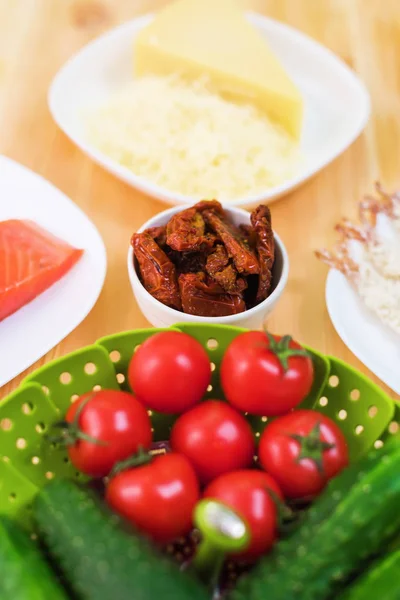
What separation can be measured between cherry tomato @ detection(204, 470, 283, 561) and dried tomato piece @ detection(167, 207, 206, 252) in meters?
0.45

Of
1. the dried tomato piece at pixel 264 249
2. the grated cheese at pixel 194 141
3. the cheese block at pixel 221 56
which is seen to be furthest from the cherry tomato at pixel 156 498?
the cheese block at pixel 221 56

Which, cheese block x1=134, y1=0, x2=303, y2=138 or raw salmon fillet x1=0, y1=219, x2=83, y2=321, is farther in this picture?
cheese block x1=134, y1=0, x2=303, y2=138

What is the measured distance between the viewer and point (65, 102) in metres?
1.73

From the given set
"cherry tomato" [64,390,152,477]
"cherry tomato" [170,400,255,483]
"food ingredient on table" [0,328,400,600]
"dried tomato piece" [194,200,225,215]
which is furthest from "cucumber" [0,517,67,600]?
"dried tomato piece" [194,200,225,215]

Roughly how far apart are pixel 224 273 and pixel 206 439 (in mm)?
351

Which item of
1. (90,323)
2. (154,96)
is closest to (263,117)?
(154,96)

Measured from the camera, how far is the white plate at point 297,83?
1.67 meters

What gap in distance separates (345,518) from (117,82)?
155 centimetres

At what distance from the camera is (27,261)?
130 centimetres

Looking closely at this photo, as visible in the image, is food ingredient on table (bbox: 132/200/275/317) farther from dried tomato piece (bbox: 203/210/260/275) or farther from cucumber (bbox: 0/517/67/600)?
cucumber (bbox: 0/517/67/600)

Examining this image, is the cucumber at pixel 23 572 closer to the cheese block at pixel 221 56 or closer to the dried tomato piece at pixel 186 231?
the dried tomato piece at pixel 186 231

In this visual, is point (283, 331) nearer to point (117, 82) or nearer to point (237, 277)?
point (237, 277)

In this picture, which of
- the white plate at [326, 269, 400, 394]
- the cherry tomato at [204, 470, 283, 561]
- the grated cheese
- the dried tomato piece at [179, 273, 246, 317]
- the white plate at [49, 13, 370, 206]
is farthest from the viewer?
the white plate at [49, 13, 370, 206]

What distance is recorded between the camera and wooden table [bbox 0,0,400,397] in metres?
1.35
